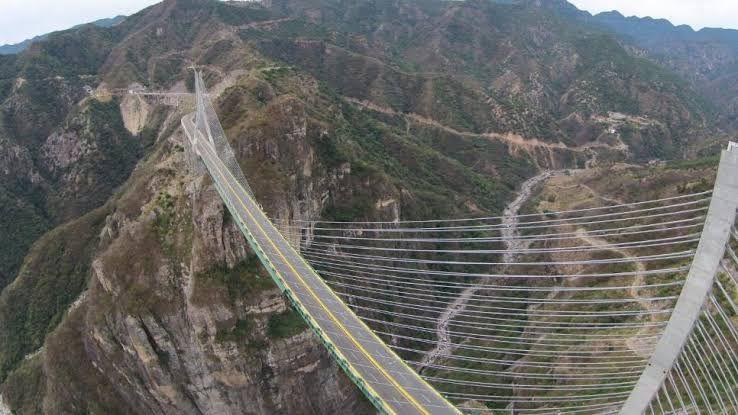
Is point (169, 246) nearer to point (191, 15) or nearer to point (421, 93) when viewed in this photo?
point (421, 93)

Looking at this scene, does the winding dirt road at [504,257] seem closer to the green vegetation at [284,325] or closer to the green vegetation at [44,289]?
the green vegetation at [284,325]

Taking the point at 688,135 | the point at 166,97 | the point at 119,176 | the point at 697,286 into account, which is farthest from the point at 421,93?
the point at 697,286

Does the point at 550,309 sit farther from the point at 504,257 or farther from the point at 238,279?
the point at 238,279

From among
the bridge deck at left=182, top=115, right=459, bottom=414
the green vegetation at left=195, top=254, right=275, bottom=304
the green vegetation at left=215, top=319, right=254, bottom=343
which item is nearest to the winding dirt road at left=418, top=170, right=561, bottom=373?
the bridge deck at left=182, top=115, right=459, bottom=414

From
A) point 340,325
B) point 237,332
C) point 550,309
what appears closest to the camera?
point 340,325

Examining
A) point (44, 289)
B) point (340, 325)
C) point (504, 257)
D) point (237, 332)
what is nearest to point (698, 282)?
point (340, 325)

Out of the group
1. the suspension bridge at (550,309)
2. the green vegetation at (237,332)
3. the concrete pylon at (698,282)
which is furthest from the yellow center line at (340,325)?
the concrete pylon at (698,282)
